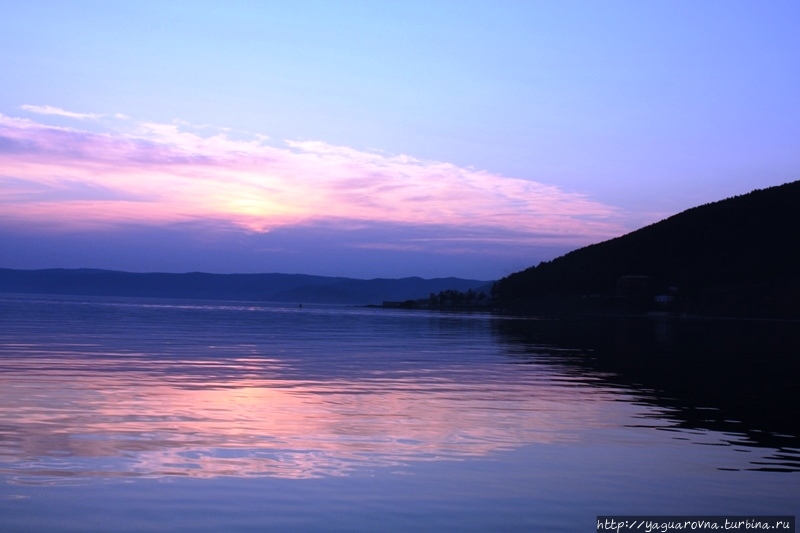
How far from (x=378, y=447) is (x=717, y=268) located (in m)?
166

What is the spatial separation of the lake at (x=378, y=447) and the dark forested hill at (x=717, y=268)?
128 m

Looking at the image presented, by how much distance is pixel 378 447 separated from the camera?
15203 mm

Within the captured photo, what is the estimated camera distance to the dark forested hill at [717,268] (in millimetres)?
151750

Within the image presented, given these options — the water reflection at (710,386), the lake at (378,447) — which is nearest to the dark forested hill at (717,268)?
the water reflection at (710,386)

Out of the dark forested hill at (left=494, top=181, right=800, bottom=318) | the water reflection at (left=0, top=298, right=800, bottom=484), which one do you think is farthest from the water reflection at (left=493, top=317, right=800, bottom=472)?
the dark forested hill at (left=494, top=181, right=800, bottom=318)

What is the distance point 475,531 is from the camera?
10227mm

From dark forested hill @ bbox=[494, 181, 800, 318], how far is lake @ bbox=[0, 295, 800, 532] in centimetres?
12818

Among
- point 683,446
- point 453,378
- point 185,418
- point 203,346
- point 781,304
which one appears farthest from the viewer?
point 781,304

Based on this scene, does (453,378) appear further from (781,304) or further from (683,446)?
(781,304)

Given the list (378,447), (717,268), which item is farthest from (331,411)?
(717,268)

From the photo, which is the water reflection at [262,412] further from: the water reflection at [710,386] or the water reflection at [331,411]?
the water reflection at [710,386]

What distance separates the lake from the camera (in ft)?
36.0

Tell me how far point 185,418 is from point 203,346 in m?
25.8

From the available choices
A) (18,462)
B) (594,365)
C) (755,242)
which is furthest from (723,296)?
(18,462)
